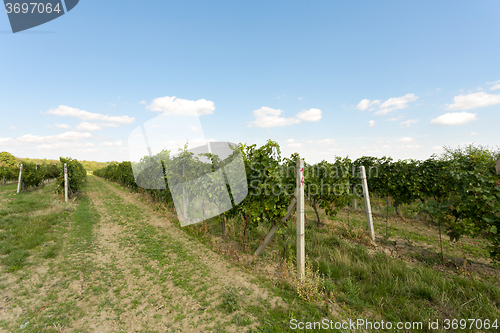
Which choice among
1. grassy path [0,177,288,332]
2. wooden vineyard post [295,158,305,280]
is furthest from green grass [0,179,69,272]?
wooden vineyard post [295,158,305,280]

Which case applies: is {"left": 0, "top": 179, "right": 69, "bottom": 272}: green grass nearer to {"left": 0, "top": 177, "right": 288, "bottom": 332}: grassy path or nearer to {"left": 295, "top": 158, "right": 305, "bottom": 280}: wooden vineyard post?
{"left": 0, "top": 177, "right": 288, "bottom": 332}: grassy path

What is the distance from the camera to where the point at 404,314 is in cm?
275

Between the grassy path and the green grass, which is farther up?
the green grass

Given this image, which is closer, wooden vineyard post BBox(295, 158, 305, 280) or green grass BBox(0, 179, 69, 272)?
wooden vineyard post BBox(295, 158, 305, 280)

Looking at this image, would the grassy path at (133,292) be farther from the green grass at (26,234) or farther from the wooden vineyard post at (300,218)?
the wooden vineyard post at (300,218)

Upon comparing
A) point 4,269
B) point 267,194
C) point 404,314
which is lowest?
point 404,314

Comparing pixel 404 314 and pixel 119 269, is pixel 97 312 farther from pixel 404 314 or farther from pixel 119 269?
pixel 404 314

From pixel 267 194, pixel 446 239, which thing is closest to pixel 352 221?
pixel 446 239

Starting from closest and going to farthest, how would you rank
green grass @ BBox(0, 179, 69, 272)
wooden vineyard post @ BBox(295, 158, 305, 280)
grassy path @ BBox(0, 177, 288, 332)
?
grassy path @ BBox(0, 177, 288, 332) < wooden vineyard post @ BBox(295, 158, 305, 280) < green grass @ BBox(0, 179, 69, 272)

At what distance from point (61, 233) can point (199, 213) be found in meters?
4.52

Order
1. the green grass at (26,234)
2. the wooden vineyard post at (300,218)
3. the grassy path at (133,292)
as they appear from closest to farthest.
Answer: the grassy path at (133,292), the wooden vineyard post at (300,218), the green grass at (26,234)

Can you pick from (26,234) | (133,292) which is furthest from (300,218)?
(26,234)

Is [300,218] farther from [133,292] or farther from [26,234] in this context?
[26,234]

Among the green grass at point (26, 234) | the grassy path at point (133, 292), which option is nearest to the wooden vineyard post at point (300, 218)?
the grassy path at point (133, 292)
